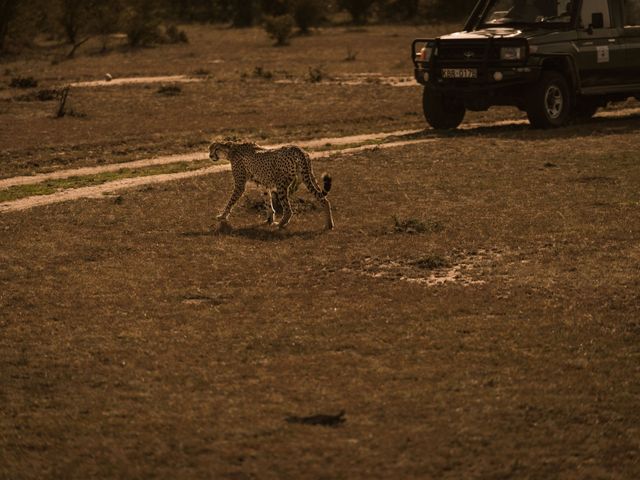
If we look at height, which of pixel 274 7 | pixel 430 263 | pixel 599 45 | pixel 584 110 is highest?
pixel 274 7

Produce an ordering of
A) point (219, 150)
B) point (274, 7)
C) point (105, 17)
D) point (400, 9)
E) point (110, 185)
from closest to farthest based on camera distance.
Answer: point (219, 150) → point (110, 185) → point (105, 17) → point (274, 7) → point (400, 9)

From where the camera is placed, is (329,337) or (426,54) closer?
(329,337)

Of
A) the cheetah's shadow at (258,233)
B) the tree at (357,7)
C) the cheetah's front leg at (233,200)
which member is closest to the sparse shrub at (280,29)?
the tree at (357,7)

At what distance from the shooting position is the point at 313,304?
32.7ft

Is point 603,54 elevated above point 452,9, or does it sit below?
above

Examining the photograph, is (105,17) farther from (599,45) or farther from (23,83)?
(599,45)

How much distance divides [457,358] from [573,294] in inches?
78.0

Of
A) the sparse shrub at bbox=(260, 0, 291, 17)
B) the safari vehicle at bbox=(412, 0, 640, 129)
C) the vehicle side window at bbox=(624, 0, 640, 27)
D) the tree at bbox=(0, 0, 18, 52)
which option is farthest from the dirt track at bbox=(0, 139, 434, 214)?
the sparse shrub at bbox=(260, 0, 291, 17)

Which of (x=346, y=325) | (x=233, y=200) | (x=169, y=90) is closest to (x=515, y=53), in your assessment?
(x=233, y=200)

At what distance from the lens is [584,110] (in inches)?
875

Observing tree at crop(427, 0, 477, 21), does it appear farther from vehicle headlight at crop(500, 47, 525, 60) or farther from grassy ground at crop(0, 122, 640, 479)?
grassy ground at crop(0, 122, 640, 479)

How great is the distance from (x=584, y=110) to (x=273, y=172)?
10721 mm

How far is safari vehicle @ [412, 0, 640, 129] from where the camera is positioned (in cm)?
1945

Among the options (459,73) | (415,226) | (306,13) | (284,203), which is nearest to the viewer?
(415,226)
